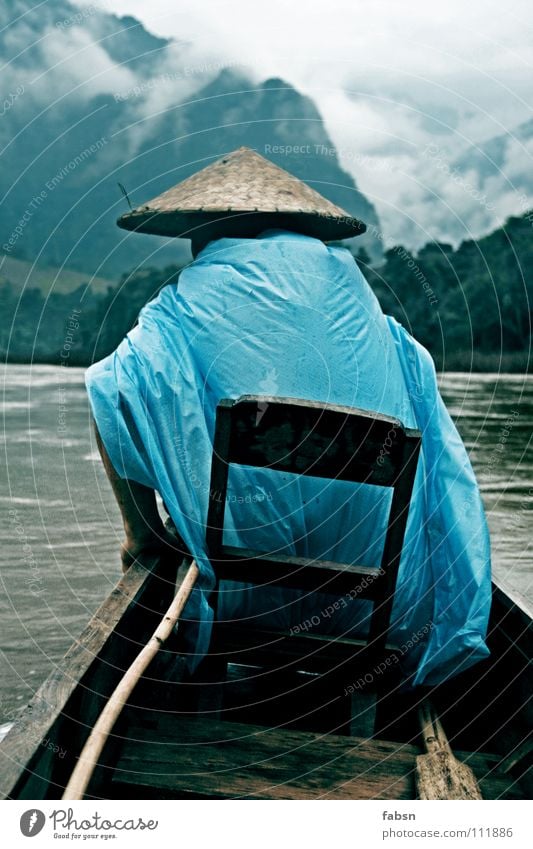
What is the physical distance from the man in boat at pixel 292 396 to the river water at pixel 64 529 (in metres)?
0.79

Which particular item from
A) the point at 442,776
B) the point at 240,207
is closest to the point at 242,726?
the point at 442,776

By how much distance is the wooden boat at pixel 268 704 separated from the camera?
1.85 metres

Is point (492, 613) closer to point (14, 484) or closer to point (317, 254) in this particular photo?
point (317, 254)

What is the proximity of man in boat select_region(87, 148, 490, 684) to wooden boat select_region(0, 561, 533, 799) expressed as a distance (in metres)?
0.16

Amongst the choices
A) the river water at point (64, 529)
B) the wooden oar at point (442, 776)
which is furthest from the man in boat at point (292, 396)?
the river water at point (64, 529)

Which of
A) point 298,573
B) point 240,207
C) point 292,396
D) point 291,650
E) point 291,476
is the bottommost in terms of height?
point 291,650

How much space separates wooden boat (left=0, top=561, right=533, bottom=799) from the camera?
5.92ft

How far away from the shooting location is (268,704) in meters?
2.49

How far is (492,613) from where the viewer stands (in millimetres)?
2814

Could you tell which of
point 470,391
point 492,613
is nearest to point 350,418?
point 492,613

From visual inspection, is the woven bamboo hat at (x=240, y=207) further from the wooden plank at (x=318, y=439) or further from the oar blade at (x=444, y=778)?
the oar blade at (x=444, y=778)

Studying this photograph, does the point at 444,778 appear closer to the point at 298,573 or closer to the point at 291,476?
the point at 298,573

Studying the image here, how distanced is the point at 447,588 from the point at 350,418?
773 mm

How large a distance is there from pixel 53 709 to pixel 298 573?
64cm
